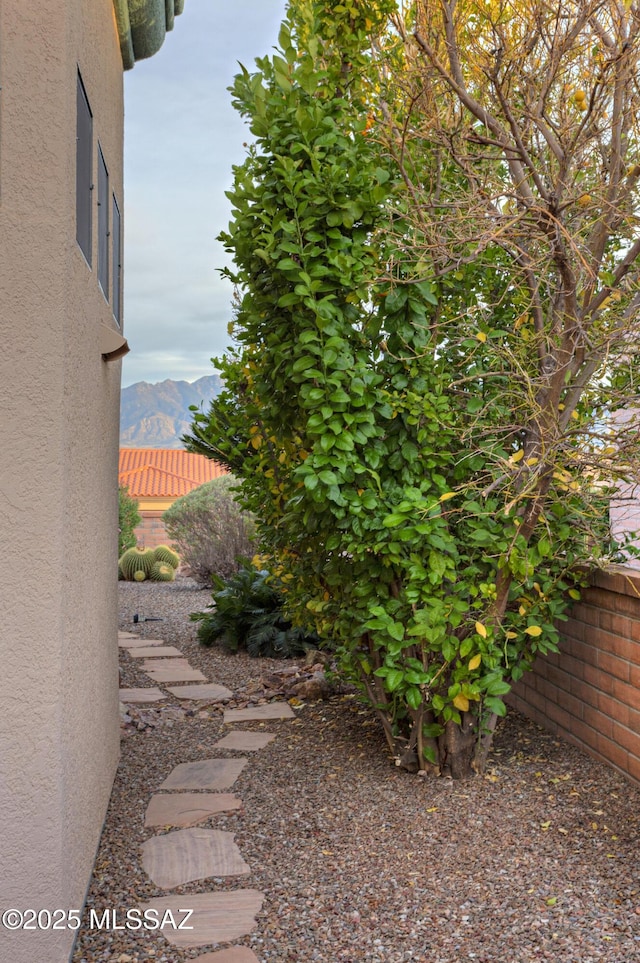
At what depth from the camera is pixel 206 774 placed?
392cm

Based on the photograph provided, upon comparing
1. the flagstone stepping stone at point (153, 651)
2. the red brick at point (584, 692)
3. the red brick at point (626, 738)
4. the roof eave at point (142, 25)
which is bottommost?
the flagstone stepping stone at point (153, 651)

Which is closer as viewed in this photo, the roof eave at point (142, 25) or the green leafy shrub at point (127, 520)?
the roof eave at point (142, 25)

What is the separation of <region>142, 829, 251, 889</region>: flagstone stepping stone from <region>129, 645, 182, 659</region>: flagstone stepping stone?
13.5 feet

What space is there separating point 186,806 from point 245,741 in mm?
1003

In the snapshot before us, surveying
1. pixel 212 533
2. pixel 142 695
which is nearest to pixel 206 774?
pixel 142 695

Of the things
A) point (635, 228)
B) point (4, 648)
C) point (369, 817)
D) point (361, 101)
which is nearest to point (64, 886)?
point (4, 648)

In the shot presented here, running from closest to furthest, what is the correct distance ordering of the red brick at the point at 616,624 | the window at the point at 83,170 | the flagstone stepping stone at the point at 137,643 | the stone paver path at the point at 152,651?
the window at the point at 83,170
the red brick at the point at 616,624
the stone paver path at the point at 152,651
the flagstone stepping stone at the point at 137,643

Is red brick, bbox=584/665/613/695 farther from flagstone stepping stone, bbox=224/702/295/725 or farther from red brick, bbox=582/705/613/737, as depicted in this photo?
flagstone stepping stone, bbox=224/702/295/725

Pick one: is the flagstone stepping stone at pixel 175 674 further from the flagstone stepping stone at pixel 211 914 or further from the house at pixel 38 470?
the house at pixel 38 470

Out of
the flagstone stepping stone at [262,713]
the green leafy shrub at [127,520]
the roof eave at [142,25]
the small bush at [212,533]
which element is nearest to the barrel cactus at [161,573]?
the small bush at [212,533]

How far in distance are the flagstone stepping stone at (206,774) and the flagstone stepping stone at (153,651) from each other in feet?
10.5

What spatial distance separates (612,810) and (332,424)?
1885mm

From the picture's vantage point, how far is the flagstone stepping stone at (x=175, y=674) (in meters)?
6.22

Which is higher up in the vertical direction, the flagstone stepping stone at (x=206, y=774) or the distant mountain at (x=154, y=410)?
the distant mountain at (x=154, y=410)
